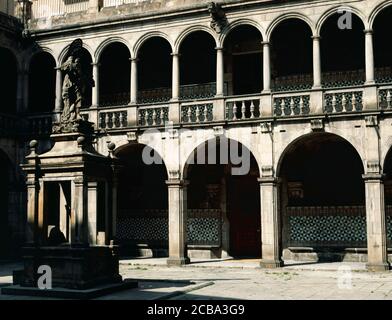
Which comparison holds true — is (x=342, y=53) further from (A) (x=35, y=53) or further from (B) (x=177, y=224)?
(A) (x=35, y=53)

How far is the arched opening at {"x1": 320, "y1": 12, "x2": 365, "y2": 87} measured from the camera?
20391mm

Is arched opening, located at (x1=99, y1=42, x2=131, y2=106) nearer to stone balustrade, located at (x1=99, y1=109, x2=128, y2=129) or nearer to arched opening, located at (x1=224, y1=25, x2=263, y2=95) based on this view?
stone balustrade, located at (x1=99, y1=109, x2=128, y2=129)

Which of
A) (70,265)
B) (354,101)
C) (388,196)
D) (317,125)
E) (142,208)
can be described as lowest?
(70,265)

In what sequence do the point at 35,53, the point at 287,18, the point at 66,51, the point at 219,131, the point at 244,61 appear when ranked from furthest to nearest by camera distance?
the point at 35,53, the point at 66,51, the point at 244,61, the point at 219,131, the point at 287,18

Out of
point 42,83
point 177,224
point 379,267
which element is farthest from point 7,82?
point 379,267

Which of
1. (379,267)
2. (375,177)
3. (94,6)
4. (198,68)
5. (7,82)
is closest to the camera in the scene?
(379,267)

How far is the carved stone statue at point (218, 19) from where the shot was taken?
65.2ft

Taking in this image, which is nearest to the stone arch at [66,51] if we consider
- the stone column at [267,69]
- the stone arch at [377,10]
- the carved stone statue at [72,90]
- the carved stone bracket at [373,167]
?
the stone column at [267,69]

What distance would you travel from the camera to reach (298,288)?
13750 millimetres

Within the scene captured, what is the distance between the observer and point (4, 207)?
77.1 feet

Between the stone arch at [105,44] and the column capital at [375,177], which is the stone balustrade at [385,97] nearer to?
the column capital at [375,177]

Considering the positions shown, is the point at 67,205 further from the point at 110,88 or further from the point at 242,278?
the point at 110,88

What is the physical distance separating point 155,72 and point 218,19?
437cm

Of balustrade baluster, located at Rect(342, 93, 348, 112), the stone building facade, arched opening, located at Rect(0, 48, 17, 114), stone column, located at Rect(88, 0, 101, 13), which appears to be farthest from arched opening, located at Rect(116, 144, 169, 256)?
balustrade baluster, located at Rect(342, 93, 348, 112)
